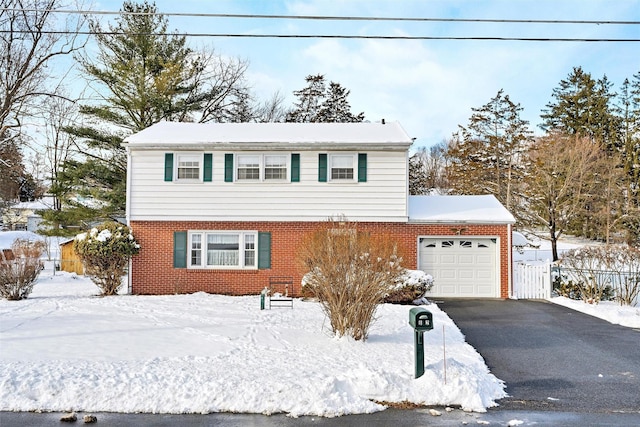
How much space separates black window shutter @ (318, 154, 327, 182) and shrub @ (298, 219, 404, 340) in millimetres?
7058

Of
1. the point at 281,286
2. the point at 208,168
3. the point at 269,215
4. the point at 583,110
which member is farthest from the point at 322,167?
the point at 583,110

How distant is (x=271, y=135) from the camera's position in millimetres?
17156

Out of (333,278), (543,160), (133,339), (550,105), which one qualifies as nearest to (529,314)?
(333,278)

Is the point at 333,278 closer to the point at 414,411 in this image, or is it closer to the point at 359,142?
the point at 414,411

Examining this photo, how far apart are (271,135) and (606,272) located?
38.0ft

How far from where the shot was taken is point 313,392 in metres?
5.97

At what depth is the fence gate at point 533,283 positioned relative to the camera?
16.2 m

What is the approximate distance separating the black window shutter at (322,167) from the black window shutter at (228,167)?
2966 mm

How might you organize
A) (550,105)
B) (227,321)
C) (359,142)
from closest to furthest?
1. (227,321)
2. (359,142)
3. (550,105)

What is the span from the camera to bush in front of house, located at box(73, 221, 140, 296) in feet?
49.8

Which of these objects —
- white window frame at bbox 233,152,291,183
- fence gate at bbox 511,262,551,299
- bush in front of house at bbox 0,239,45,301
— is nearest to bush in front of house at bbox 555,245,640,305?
fence gate at bbox 511,262,551,299

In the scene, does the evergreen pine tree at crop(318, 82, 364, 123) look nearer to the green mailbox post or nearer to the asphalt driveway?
the asphalt driveway

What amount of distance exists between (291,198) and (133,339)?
26.3 ft

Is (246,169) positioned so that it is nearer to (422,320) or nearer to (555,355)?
(422,320)
